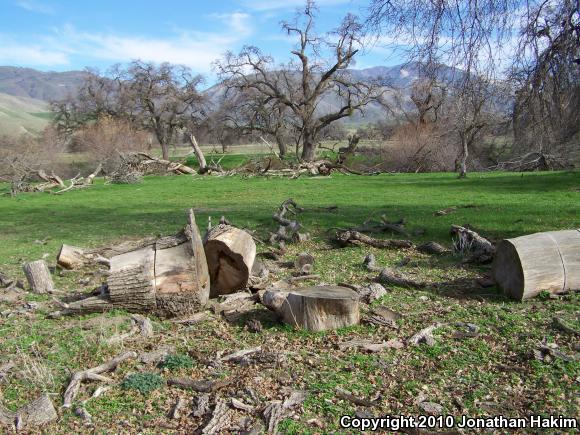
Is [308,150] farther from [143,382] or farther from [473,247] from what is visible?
[143,382]

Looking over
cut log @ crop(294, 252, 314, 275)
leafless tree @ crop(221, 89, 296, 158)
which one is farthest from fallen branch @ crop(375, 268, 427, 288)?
leafless tree @ crop(221, 89, 296, 158)

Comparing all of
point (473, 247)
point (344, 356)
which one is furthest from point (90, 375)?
point (473, 247)

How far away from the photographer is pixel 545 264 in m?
6.48

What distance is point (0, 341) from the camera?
5.73 metres

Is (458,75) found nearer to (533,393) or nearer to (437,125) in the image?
(533,393)

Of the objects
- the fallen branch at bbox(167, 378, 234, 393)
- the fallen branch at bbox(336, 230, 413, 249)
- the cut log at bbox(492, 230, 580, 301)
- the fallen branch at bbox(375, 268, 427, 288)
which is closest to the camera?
the fallen branch at bbox(167, 378, 234, 393)

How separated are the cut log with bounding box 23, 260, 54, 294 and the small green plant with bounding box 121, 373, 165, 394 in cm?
367

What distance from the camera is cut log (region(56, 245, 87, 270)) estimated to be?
9.12 m

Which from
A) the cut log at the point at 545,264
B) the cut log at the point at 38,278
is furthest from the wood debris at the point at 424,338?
the cut log at the point at 38,278

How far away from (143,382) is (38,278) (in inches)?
158

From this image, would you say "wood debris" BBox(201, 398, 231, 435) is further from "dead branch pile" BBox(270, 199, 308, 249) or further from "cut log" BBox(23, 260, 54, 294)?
"dead branch pile" BBox(270, 199, 308, 249)

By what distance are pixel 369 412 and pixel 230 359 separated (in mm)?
1608

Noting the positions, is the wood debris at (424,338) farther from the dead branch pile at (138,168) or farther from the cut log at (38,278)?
the dead branch pile at (138,168)

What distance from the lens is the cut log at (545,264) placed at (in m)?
6.43
